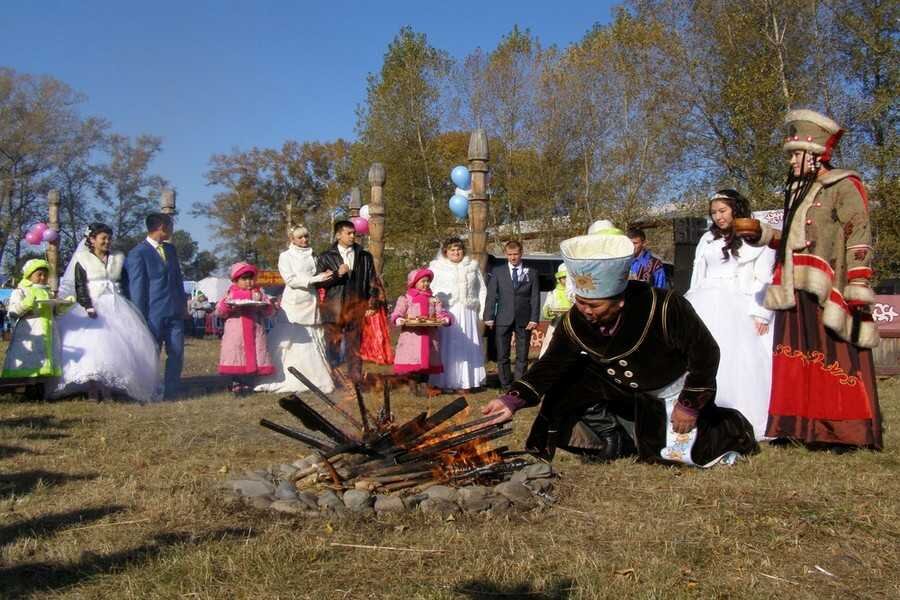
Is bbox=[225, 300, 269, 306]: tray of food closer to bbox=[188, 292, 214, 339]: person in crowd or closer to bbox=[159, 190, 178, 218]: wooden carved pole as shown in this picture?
bbox=[159, 190, 178, 218]: wooden carved pole

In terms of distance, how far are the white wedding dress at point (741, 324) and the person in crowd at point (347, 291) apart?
→ 13.3 ft

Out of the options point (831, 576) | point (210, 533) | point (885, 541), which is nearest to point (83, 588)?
point (210, 533)

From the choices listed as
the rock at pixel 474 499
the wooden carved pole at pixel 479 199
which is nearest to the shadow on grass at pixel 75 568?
the rock at pixel 474 499

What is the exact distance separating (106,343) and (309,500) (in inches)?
226

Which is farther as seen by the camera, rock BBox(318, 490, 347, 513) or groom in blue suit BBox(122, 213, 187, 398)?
groom in blue suit BBox(122, 213, 187, 398)

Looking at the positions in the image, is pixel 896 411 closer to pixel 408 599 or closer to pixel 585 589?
pixel 585 589

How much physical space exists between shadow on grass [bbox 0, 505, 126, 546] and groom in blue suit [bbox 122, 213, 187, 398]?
5597 millimetres

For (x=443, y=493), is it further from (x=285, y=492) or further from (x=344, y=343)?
(x=344, y=343)

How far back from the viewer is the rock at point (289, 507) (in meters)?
4.23

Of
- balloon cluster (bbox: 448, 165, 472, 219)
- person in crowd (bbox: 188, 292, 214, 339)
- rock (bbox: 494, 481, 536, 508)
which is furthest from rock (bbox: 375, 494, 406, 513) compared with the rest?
person in crowd (bbox: 188, 292, 214, 339)

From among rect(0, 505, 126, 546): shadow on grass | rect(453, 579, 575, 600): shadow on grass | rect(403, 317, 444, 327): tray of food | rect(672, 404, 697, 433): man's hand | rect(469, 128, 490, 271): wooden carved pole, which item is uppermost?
rect(469, 128, 490, 271): wooden carved pole

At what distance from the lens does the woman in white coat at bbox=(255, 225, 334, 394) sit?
32.5 feet

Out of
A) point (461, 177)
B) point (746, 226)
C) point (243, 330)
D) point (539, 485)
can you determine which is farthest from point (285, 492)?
point (461, 177)

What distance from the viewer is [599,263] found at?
439 cm
